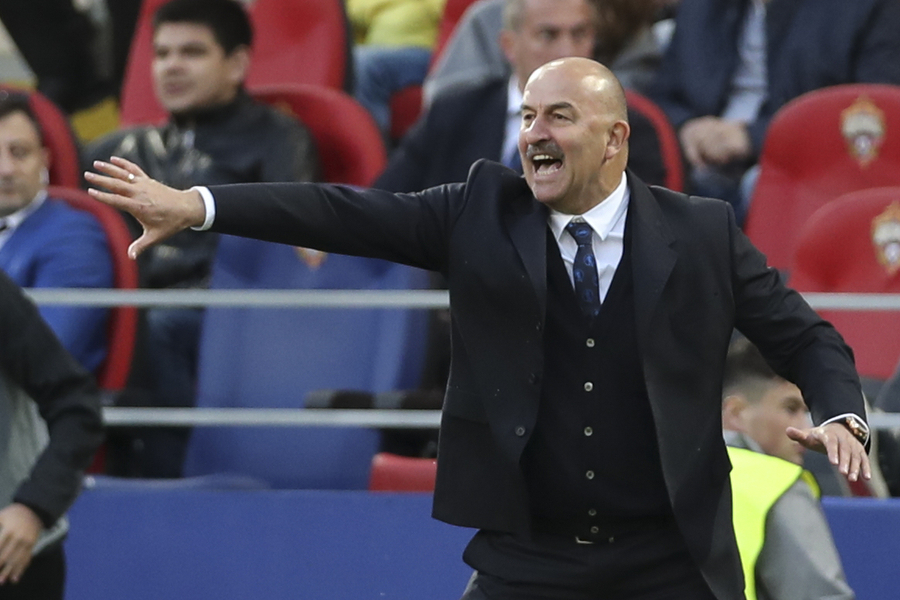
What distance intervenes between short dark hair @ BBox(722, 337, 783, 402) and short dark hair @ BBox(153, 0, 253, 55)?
2.77 meters

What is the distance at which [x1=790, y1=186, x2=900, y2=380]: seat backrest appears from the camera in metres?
5.05

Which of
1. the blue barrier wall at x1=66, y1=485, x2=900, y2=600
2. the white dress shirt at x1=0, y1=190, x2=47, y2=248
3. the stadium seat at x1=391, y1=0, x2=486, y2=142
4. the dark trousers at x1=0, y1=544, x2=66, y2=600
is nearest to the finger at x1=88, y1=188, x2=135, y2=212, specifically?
the dark trousers at x1=0, y1=544, x2=66, y2=600

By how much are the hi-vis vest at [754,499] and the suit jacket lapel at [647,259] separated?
20.4 inches

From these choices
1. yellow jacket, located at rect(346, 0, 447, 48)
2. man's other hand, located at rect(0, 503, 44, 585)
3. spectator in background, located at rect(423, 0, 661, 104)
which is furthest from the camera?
yellow jacket, located at rect(346, 0, 447, 48)

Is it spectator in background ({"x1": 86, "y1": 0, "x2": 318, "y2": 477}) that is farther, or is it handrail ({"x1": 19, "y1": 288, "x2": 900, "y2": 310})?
spectator in background ({"x1": 86, "y1": 0, "x2": 318, "y2": 477})

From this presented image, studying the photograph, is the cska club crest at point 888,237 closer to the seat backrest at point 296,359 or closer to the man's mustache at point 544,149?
the seat backrest at point 296,359

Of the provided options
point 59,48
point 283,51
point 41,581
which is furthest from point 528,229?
point 59,48

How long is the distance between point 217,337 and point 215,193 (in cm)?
239

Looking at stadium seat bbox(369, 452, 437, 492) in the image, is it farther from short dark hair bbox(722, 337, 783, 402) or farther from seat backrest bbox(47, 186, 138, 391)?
short dark hair bbox(722, 337, 783, 402)

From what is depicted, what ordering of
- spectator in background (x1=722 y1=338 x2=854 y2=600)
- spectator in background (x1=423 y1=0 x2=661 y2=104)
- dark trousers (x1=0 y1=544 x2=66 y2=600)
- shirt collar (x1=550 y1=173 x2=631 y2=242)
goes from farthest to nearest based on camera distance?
1. spectator in background (x1=423 y1=0 x2=661 y2=104)
2. dark trousers (x1=0 y1=544 x2=66 y2=600)
3. spectator in background (x1=722 y1=338 x2=854 y2=600)
4. shirt collar (x1=550 y1=173 x2=631 y2=242)

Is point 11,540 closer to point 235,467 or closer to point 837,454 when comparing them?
point 235,467

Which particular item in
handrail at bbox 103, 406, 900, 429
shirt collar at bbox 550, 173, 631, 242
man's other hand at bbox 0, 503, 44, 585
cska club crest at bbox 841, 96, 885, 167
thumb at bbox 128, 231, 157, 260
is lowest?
man's other hand at bbox 0, 503, 44, 585

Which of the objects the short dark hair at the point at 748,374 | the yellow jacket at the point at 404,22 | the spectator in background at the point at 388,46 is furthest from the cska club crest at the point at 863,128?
the yellow jacket at the point at 404,22

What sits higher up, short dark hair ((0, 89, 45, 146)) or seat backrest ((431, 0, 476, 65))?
seat backrest ((431, 0, 476, 65))
